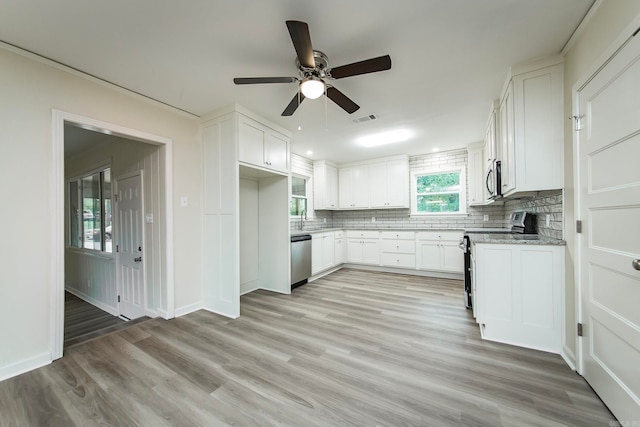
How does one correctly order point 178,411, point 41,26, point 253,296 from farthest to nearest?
point 253,296 < point 41,26 < point 178,411

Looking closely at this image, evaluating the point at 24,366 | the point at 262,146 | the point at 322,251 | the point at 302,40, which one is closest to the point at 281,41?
the point at 302,40

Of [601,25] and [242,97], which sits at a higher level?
[242,97]

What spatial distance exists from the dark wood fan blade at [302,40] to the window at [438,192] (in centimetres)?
430

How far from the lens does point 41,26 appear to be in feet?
5.67

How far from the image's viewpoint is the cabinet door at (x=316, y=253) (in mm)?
4551

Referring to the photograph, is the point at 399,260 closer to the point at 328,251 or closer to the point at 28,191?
the point at 328,251

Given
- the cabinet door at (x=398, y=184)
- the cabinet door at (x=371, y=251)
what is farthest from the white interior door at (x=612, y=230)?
the cabinet door at (x=371, y=251)

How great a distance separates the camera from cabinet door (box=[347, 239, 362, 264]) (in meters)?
5.48

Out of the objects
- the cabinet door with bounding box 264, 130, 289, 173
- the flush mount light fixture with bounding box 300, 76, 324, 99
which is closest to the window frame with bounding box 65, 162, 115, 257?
the cabinet door with bounding box 264, 130, 289, 173

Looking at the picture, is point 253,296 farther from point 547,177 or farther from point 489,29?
point 489,29

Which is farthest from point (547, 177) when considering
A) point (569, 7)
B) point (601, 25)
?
point (569, 7)

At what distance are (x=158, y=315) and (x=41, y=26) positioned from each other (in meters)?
2.94

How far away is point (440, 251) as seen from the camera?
4.66 metres

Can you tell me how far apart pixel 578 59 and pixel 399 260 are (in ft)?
12.7
